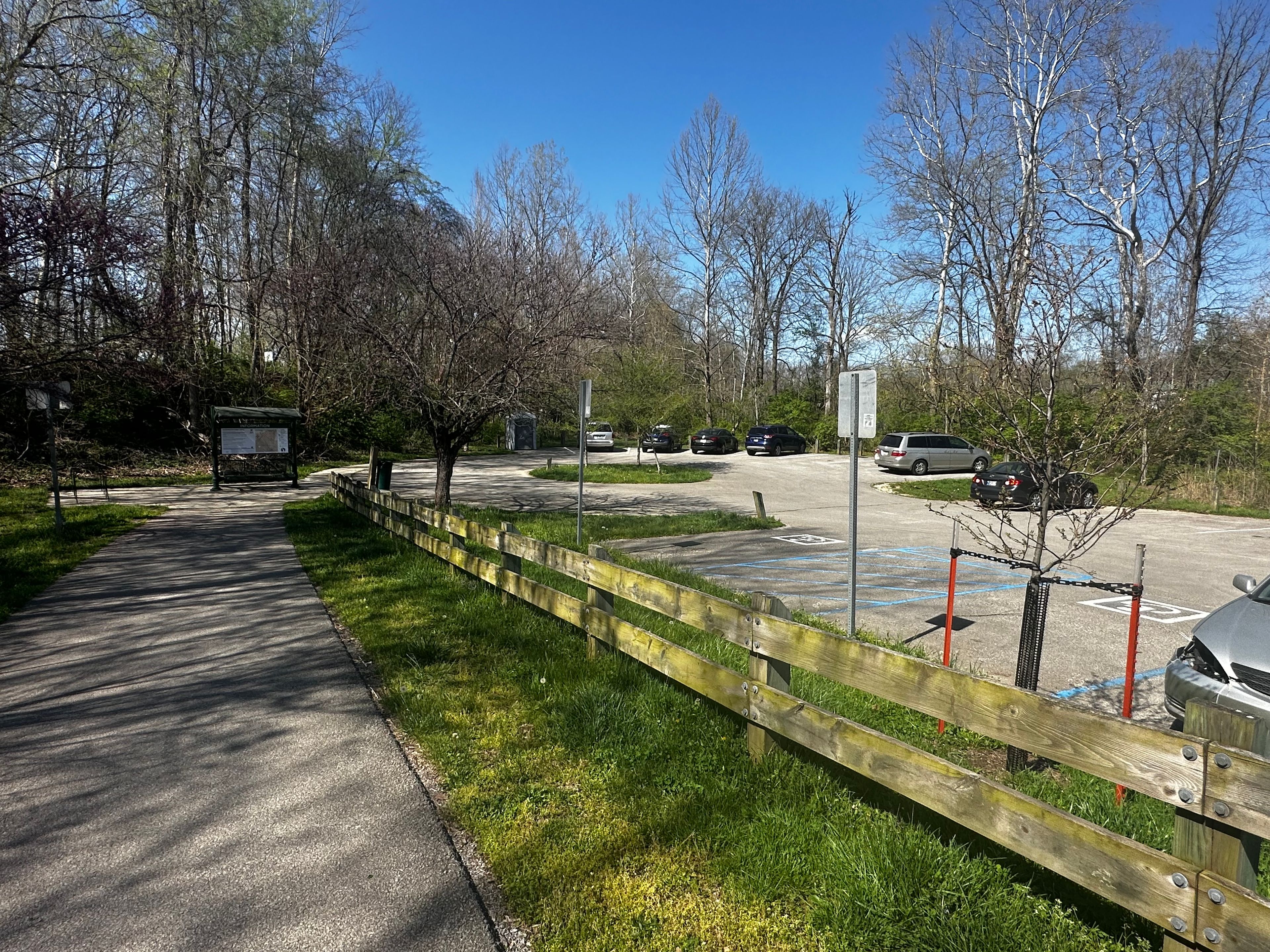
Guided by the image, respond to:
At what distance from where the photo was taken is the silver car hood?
4.32 m

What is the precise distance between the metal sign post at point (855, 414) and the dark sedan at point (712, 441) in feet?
120

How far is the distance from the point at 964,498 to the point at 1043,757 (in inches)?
954

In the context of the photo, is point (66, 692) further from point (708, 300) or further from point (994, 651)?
point (708, 300)

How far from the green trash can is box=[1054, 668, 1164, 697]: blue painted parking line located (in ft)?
48.0

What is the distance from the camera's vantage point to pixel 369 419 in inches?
1328

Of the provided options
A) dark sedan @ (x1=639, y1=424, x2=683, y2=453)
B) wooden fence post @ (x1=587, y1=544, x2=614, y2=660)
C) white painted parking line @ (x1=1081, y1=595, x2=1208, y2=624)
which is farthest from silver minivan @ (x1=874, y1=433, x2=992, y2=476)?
wooden fence post @ (x1=587, y1=544, x2=614, y2=660)

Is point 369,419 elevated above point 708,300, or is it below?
below

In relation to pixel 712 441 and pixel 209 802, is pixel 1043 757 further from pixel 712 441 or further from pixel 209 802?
pixel 712 441

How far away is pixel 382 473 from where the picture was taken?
1736 centimetres

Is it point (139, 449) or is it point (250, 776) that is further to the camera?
point (139, 449)

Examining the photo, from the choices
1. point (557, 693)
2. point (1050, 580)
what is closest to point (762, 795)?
point (557, 693)

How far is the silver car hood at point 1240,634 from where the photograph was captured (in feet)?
14.2

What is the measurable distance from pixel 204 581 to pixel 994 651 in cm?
879

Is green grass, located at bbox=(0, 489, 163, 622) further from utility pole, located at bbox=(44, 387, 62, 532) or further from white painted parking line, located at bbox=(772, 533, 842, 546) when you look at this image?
white painted parking line, located at bbox=(772, 533, 842, 546)
